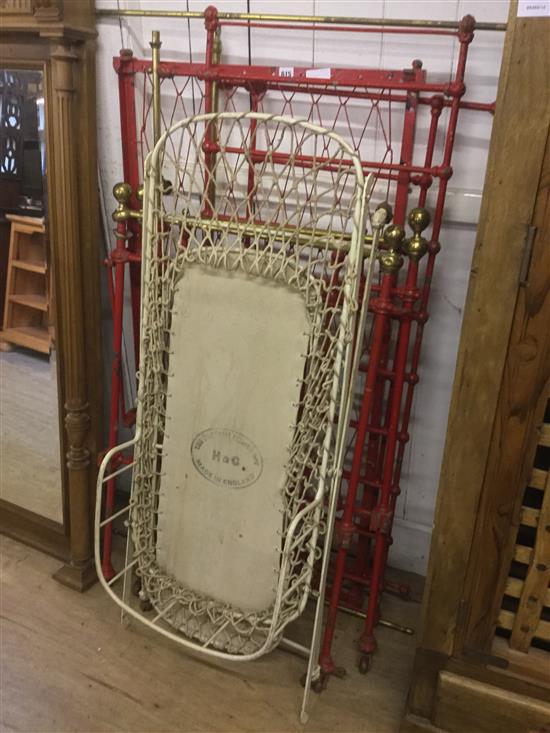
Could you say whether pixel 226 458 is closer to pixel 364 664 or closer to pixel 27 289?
pixel 364 664

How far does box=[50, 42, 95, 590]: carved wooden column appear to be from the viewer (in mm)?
1577

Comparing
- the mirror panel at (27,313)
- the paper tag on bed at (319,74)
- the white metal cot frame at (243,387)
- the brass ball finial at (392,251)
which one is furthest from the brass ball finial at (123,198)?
the brass ball finial at (392,251)

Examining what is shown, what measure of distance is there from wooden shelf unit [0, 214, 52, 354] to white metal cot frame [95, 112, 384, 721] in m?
0.37

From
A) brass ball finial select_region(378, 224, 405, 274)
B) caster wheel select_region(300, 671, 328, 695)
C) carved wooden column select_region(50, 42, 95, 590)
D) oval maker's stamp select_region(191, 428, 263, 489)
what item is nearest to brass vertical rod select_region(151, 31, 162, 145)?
carved wooden column select_region(50, 42, 95, 590)

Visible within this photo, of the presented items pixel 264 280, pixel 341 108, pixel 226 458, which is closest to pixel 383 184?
pixel 341 108

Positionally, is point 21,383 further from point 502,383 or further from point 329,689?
point 502,383

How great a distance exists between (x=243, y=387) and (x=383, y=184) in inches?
23.8

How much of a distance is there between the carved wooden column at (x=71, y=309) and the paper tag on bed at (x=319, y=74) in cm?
55

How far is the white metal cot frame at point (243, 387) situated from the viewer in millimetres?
1416

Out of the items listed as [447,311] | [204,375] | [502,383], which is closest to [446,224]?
[447,311]

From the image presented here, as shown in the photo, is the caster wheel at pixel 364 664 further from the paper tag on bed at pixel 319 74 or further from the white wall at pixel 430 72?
the paper tag on bed at pixel 319 74

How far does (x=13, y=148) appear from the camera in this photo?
169 centimetres

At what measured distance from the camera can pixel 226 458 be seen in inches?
60.8

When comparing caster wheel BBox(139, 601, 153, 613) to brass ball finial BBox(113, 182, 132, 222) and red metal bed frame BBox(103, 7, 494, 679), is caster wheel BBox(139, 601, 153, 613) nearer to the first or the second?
red metal bed frame BBox(103, 7, 494, 679)
